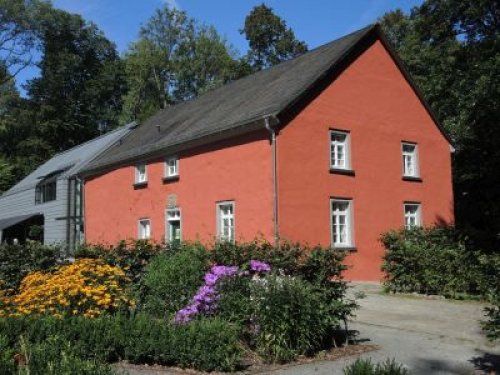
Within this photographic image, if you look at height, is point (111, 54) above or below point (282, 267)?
above

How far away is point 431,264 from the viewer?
14633mm

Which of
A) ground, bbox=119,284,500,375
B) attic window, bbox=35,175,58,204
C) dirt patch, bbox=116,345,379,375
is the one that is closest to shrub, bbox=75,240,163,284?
dirt patch, bbox=116,345,379,375

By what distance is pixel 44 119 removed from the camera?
168ft

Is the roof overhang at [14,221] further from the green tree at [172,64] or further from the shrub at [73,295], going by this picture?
the shrub at [73,295]

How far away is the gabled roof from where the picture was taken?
19.3 metres

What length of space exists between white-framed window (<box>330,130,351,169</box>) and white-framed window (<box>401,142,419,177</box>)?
3.27 m

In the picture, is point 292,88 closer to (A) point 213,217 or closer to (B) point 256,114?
(B) point 256,114

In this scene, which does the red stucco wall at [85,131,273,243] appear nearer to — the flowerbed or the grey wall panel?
the grey wall panel

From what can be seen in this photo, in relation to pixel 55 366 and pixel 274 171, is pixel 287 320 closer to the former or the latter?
pixel 55 366

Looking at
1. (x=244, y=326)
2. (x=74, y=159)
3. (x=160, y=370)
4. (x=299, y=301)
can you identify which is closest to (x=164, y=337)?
(x=160, y=370)

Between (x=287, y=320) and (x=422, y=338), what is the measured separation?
9.33 feet

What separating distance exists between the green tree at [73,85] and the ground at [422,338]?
4364 cm

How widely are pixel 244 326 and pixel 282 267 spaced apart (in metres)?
1.07

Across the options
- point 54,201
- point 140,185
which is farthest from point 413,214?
point 54,201
